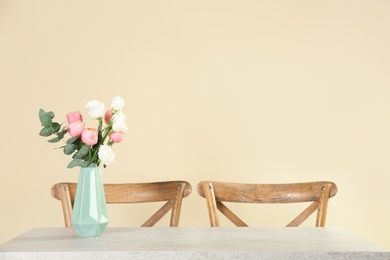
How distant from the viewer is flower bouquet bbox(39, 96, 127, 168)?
1.72 metres

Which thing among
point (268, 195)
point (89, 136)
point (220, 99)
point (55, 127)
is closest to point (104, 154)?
point (89, 136)

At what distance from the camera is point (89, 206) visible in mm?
1740

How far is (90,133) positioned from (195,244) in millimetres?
444

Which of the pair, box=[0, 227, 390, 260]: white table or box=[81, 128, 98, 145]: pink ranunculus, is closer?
box=[0, 227, 390, 260]: white table

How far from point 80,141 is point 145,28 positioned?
1385mm

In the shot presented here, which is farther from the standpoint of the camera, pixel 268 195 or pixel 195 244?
pixel 268 195

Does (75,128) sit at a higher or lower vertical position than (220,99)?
lower

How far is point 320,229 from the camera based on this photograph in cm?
199

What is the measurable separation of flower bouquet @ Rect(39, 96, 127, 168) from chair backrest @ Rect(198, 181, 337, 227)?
558 millimetres

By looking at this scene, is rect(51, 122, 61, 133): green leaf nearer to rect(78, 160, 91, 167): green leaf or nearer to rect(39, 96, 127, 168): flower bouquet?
rect(39, 96, 127, 168): flower bouquet

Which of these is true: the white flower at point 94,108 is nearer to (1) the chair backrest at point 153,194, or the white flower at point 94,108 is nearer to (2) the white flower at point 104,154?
(2) the white flower at point 104,154

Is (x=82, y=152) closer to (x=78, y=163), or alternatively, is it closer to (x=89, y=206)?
(x=78, y=163)

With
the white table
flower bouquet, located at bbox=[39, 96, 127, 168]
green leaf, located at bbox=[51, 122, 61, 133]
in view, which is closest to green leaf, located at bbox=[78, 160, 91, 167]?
flower bouquet, located at bbox=[39, 96, 127, 168]

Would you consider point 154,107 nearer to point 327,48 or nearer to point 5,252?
point 327,48
